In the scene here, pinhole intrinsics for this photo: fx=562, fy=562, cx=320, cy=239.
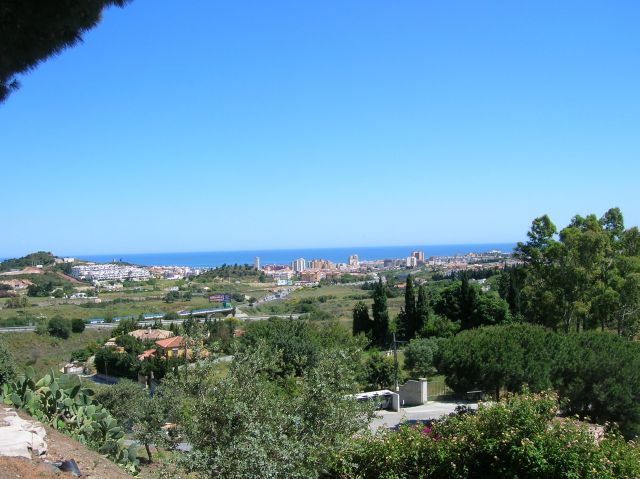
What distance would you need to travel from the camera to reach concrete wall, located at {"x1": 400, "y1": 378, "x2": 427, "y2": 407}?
22828 millimetres

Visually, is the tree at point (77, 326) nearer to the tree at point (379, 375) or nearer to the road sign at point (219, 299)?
the road sign at point (219, 299)

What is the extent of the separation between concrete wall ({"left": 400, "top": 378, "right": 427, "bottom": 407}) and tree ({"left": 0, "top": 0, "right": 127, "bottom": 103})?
20291 mm

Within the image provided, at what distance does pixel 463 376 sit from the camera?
54.6 ft

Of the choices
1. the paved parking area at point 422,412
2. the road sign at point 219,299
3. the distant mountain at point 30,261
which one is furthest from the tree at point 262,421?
the distant mountain at point 30,261

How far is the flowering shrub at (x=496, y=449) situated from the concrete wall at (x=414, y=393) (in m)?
14.5

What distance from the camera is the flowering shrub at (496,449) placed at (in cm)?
740

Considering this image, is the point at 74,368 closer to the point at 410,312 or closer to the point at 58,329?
the point at 58,329

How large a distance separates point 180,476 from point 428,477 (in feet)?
11.8

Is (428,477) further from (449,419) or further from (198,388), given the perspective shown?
(198,388)

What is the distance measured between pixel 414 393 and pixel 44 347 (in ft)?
122

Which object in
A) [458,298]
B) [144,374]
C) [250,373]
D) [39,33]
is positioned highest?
[39,33]

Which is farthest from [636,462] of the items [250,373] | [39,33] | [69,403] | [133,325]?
[133,325]

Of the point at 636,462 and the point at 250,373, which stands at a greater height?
the point at 250,373

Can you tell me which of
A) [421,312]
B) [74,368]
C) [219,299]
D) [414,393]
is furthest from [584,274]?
[219,299]
